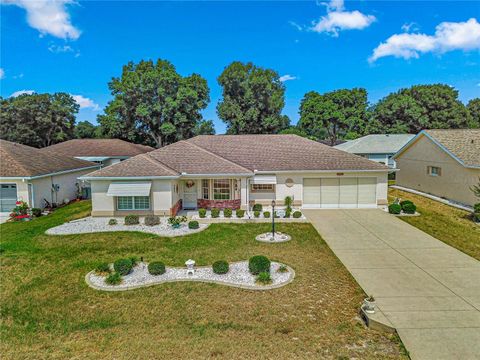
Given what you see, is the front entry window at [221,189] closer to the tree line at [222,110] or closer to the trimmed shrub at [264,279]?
the trimmed shrub at [264,279]

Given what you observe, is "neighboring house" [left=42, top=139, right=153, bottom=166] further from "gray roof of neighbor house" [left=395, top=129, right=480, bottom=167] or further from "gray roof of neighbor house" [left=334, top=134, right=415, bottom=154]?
"gray roof of neighbor house" [left=395, top=129, right=480, bottom=167]

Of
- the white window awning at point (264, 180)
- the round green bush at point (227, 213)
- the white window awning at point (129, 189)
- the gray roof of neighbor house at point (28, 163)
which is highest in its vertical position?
the gray roof of neighbor house at point (28, 163)

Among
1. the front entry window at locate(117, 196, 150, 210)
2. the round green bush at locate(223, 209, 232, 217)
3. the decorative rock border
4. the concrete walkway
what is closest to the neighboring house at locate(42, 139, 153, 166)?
the front entry window at locate(117, 196, 150, 210)

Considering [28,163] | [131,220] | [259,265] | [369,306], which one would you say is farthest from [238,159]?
[369,306]

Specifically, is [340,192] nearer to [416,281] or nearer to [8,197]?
[416,281]

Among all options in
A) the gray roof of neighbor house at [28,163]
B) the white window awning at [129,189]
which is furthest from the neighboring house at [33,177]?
the white window awning at [129,189]

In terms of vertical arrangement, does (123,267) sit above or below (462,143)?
below
